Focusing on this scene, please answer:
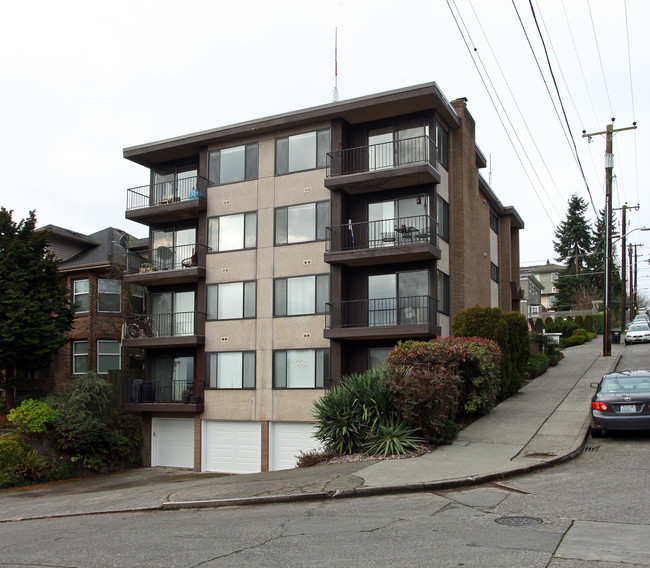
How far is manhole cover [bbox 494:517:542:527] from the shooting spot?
27.6ft

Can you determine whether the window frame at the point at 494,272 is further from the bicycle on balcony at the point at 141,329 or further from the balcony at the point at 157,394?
the bicycle on balcony at the point at 141,329

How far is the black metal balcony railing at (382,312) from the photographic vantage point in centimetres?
2294

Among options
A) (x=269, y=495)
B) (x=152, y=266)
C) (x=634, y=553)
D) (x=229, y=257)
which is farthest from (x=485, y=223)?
(x=634, y=553)

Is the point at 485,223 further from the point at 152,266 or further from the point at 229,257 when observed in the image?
the point at 152,266

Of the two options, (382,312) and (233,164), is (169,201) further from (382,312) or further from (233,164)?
(382,312)

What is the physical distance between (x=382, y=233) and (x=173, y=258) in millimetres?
9383

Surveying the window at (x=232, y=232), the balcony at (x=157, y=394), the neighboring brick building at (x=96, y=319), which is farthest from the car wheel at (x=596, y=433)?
the neighboring brick building at (x=96, y=319)

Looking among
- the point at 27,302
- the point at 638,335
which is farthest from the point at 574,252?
the point at 27,302

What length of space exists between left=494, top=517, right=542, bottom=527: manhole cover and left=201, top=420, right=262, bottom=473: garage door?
16.9 metres

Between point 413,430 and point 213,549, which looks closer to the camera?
point 213,549

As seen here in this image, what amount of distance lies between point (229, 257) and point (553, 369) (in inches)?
591

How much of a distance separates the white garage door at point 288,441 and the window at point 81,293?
11.1 m

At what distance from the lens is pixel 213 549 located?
7.86m

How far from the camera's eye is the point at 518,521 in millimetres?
8586
